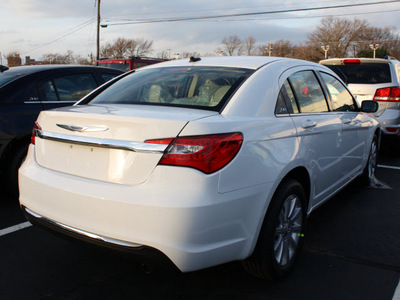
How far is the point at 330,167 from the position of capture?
3.49 meters

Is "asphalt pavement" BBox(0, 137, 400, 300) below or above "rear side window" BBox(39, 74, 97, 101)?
below

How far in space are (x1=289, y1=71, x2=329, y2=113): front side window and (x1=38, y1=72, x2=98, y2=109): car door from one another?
9.84ft

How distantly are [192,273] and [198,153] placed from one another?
118 cm

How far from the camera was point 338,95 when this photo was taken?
407 cm

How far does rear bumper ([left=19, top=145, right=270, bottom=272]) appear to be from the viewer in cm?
206

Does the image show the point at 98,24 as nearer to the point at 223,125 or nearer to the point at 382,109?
the point at 382,109

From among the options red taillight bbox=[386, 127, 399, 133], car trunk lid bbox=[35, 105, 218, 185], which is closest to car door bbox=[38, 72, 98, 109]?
car trunk lid bbox=[35, 105, 218, 185]

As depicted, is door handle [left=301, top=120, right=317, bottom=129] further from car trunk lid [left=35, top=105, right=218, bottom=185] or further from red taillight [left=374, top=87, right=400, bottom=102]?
red taillight [left=374, top=87, right=400, bottom=102]

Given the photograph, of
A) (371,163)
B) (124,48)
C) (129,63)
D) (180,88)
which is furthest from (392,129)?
(124,48)

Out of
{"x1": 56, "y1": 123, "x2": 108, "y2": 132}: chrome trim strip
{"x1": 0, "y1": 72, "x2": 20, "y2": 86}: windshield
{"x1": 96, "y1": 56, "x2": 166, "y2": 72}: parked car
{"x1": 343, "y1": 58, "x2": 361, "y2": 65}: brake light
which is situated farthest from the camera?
{"x1": 96, "y1": 56, "x2": 166, "y2": 72}: parked car

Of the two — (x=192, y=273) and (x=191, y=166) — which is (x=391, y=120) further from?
(x=191, y=166)

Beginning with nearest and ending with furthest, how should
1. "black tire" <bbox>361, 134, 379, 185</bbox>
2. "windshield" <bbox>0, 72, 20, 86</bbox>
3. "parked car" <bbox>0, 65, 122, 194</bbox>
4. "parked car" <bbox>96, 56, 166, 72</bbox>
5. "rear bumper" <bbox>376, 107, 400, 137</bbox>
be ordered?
"parked car" <bbox>0, 65, 122, 194</bbox>
"windshield" <bbox>0, 72, 20, 86</bbox>
"black tire" <bbox>361, 134, 379, 185</bbox>
"rear bumper" <bbox>376, 107, 400, 137</bbox>
"parked car" <bbox>96, 56, 166, 72</bbox>

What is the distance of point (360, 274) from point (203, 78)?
191cm

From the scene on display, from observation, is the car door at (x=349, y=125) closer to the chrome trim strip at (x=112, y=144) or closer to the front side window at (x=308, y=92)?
the front side window at (x=308, y=92)
